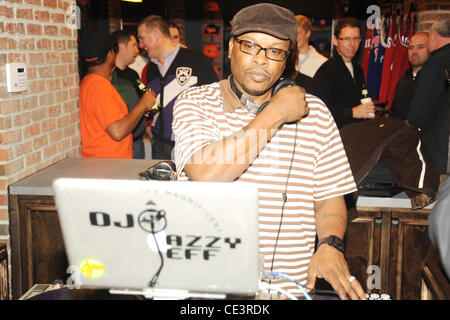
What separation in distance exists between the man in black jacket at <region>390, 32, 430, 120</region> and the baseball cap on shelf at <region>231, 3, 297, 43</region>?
316 cm

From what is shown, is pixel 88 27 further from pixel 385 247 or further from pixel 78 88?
pixel 385 247

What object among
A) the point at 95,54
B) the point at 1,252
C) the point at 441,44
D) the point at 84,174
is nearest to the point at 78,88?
the point at 95,54

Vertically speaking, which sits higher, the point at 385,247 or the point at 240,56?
the point at 240,56

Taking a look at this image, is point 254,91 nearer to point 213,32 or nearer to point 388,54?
point 388,54

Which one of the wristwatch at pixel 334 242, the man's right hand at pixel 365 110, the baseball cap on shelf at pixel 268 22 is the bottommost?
the wristwatch at pixel 334 242

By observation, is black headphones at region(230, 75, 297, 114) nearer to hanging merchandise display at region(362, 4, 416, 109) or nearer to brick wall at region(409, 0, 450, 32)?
brick wall at region(409, 0, 450, 32)

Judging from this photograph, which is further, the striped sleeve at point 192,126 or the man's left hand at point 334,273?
the striped sleeve at point 192,126

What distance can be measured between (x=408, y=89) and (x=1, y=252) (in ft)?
12.2

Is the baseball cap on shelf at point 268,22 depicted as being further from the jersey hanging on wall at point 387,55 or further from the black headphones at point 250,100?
the jersey hanging on wall at point 387,55

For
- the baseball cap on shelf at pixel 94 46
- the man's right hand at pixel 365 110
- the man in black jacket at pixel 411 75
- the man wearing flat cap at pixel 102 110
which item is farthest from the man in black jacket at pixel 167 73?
the man in black jacket at pixel 411 75

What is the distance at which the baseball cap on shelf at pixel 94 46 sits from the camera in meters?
3.15

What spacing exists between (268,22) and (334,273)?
2.66 feet

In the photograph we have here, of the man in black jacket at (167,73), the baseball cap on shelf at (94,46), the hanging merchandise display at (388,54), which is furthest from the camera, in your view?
the hanging merchandise display at (388,54)
